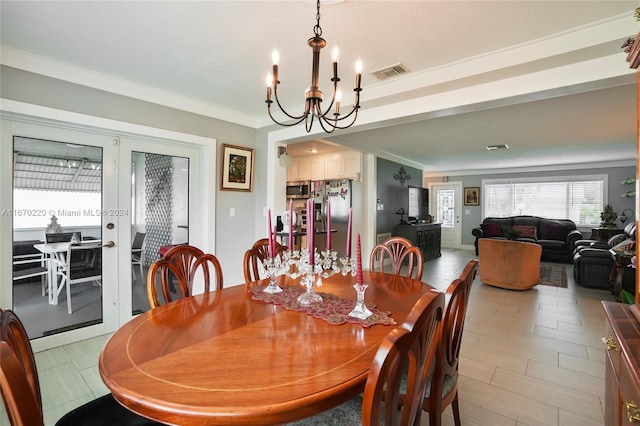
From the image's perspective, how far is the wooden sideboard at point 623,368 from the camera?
34.3 inches

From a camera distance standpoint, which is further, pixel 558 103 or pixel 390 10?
pixel 558 103

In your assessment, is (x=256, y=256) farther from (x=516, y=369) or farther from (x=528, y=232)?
(x=528, y=232)

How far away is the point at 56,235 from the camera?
2695 mm

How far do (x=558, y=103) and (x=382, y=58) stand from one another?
2412 mm

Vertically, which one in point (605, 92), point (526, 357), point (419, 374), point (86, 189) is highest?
point (605, 92)

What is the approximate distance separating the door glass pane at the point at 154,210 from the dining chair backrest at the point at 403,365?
3.11 m

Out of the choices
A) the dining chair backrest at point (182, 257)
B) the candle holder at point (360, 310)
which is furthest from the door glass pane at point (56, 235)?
the candle holder at point (360, 310)

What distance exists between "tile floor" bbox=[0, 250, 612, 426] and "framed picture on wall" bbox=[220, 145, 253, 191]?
201 centimetres

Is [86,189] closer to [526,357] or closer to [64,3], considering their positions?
[64,3]

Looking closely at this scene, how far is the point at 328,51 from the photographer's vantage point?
91.0 inches

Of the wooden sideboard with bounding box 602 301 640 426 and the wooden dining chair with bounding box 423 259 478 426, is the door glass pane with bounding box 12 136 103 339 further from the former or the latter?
the wooden sideboard with bounding box 602 301 640 426

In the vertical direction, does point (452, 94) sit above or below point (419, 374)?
above

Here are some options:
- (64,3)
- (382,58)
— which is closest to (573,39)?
(382,58)

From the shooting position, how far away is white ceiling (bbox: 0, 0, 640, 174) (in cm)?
183
